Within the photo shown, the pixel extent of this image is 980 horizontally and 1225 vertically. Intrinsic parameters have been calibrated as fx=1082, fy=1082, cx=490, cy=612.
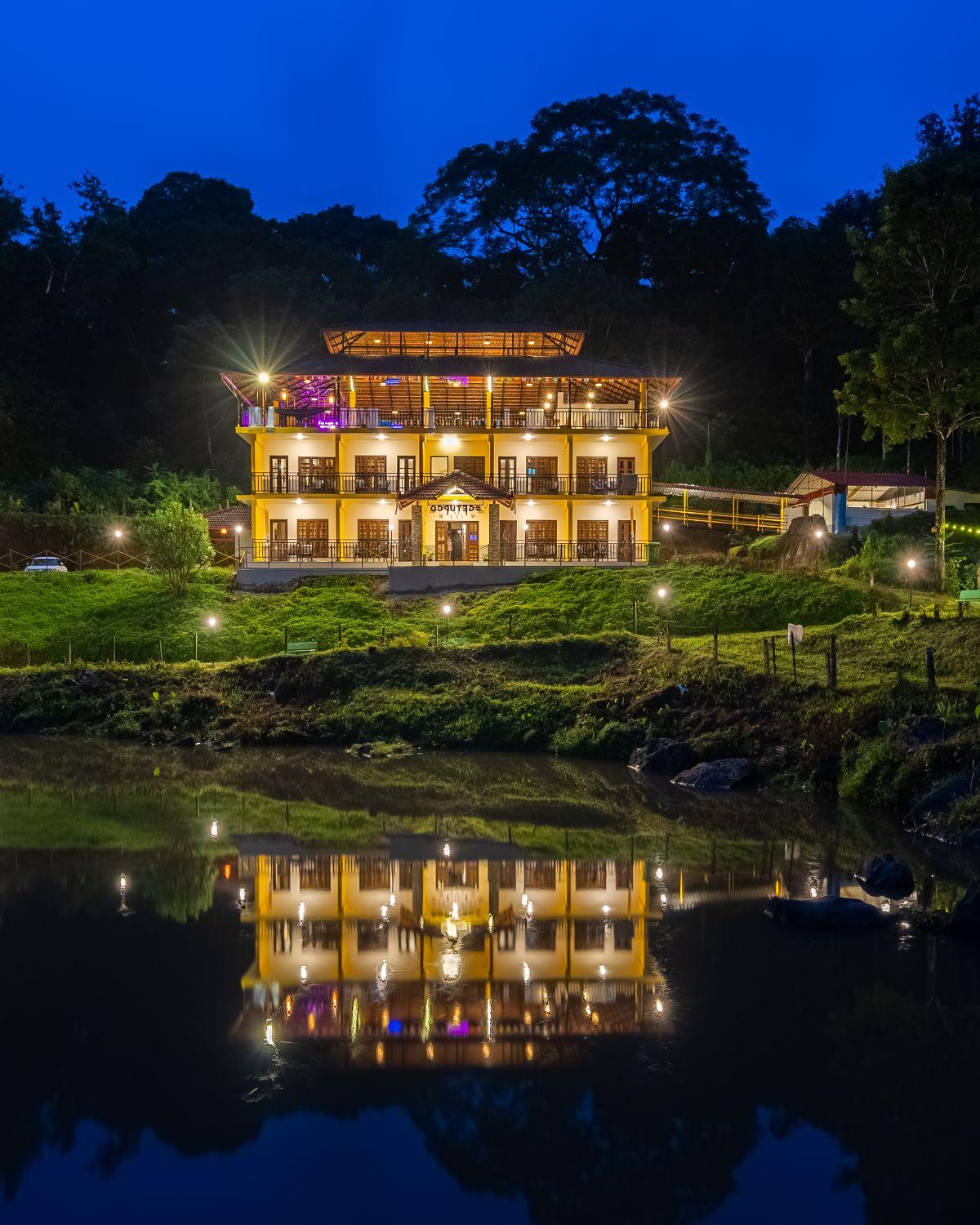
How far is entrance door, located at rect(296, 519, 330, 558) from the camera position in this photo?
4778cm

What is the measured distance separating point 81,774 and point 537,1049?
18056 millimetres

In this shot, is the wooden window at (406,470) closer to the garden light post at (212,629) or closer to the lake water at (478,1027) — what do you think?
the garden light post at (212,629)

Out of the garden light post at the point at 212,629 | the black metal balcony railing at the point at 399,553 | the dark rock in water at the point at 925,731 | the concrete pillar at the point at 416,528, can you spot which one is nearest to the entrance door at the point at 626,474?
the black metal balcony railing at the point at 399,553

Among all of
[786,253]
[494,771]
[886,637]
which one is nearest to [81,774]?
[494,771]

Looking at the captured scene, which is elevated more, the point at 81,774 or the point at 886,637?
the point at 886,637

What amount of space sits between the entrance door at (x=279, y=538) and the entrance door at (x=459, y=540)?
6736 mm

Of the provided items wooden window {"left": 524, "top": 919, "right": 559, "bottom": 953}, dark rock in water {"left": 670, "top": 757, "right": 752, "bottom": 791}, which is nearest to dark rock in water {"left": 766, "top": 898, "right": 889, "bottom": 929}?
wooden window {"left": 524, "top": 919, "right": 559, "bottom": 953}

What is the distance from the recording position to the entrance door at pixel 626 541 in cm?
4681

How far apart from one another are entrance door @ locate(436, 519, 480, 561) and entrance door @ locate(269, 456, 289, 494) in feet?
23.5

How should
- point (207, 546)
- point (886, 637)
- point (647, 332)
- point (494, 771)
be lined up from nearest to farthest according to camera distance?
point (494, 771)
point (886, 637)
point (207, 546)
point (647, 332)

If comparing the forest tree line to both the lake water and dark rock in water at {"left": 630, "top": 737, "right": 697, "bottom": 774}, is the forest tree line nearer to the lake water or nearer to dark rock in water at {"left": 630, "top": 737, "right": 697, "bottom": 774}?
dark rock in water at {"left": 630, "top": 737, "right": 697, "bottom": 774}

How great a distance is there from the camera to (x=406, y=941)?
1483cm

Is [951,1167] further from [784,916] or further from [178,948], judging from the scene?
[178,948]

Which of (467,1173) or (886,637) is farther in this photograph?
(886,637)
